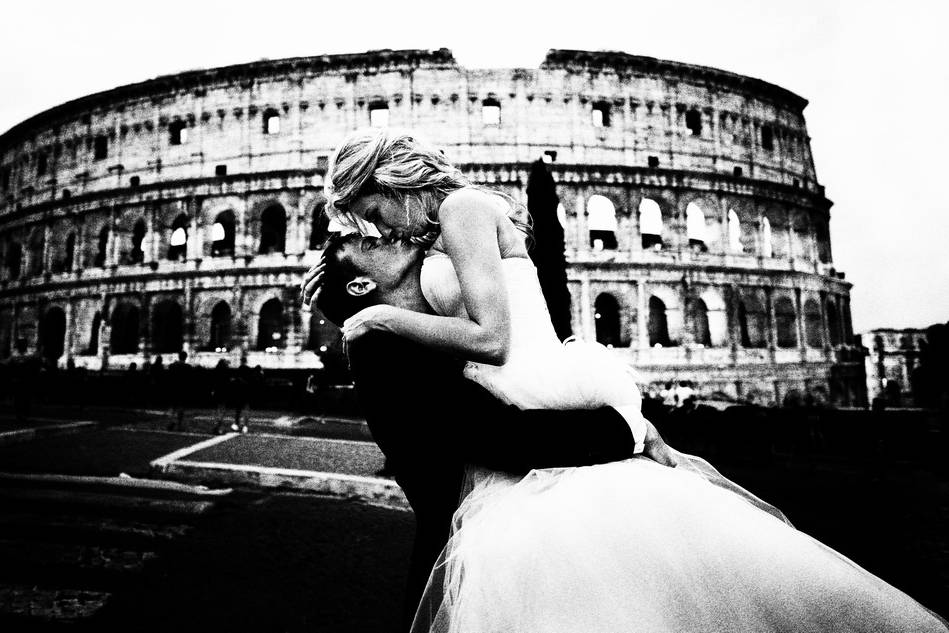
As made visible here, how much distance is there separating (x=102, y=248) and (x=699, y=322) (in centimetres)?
2794

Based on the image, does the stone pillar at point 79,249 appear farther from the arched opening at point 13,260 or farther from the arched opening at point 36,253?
the arched opening at point 13,260

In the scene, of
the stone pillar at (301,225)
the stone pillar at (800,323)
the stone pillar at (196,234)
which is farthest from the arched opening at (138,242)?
the stone pillar at (800,323)

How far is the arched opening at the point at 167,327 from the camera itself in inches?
871

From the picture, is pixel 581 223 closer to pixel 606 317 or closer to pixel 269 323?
pixel 606 317

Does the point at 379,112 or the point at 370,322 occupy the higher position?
the point at 379,112

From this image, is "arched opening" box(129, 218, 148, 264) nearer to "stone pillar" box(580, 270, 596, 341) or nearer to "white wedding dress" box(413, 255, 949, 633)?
"stone pillar" box(580, 270, 596, 341)

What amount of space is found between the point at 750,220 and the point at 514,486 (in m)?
25.7

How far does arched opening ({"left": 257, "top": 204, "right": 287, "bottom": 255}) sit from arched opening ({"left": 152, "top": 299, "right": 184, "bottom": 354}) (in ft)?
15.0

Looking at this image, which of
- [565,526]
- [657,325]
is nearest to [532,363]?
[565,526]

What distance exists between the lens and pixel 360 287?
1.45m

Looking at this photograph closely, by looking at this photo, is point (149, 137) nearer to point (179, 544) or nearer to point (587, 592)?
point (179, 544)

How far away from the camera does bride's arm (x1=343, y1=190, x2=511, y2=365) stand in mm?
1291

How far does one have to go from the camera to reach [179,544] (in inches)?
139

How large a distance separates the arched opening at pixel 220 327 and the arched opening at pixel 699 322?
66.3 ft
